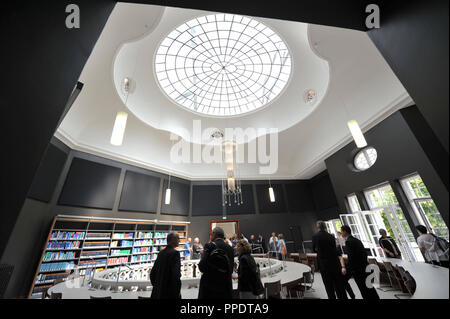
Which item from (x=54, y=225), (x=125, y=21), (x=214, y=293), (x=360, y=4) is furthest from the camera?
(x=54, y=225)

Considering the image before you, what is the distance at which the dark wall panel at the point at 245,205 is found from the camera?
9.79m

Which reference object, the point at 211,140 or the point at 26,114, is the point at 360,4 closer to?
the point at 26,114

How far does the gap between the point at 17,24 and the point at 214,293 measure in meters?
2.60

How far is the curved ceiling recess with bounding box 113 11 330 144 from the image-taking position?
566 cm

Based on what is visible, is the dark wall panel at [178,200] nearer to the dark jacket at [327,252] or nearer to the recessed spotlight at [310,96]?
the dark jacket at [327,252]

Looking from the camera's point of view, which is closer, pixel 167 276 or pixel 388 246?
pixel 167 276

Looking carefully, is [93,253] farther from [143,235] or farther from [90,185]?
[90,185]

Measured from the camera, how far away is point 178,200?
9078mm

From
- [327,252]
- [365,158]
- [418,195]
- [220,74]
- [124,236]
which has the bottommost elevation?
[327,252]

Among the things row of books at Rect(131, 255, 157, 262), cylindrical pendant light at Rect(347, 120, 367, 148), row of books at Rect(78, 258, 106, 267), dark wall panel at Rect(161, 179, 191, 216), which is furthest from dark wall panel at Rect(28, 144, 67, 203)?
cylindrical pendant light at Rect(347, 120, 367, 148)

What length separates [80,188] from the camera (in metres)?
6.02

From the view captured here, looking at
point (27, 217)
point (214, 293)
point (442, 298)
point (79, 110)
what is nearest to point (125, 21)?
point (79, 110)

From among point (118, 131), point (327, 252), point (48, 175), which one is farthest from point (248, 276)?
point (48, 175)

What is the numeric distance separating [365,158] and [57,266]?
1082 centimetres
